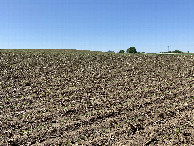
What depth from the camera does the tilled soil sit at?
6.31 m

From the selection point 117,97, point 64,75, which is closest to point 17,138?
point 117,97

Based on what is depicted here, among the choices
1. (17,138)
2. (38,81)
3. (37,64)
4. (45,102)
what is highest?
(37,64)

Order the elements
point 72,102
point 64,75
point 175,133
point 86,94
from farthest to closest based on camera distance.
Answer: point 64,75
point 86,94
point 72,102
point 175,133

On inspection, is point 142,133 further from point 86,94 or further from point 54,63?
point 54,63

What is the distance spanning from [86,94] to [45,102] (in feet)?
7.11

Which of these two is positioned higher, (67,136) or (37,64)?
(37,64)

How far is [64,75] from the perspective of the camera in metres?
13.6

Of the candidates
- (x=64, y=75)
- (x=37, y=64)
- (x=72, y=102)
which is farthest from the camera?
(x=37, y=64)

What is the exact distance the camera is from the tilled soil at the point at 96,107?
631cm

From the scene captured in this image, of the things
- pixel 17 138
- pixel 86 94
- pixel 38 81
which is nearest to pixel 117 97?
pixel 86 94

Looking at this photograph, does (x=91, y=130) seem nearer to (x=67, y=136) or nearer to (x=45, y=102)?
(x=67, y=136)

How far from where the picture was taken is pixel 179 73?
14.0 m

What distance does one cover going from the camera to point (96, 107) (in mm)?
8344

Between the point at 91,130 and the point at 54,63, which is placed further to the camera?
the point at 54,63
